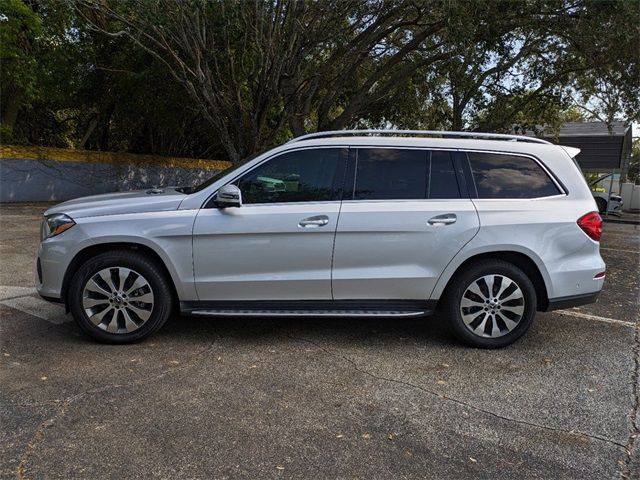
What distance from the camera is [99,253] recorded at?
4.29 meters

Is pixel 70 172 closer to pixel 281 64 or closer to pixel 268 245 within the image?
pixel 281 64

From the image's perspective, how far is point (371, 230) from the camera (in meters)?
4.27

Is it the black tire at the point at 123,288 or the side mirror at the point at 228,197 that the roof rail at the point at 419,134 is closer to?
the side mirror at the point at 228,197

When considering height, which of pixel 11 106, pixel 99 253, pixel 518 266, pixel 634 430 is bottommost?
pixel 634 430

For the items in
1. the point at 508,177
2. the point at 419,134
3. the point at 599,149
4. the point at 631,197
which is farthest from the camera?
the point at 631,197

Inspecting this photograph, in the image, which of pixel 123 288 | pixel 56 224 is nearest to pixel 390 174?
pixel 123 288

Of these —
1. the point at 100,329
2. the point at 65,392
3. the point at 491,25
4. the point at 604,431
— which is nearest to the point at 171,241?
the point at 100,329

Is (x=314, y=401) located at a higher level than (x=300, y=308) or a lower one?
lower

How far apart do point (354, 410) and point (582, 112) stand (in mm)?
42637

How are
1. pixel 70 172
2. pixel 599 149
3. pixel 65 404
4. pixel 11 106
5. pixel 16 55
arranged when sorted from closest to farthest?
pixel 65 404 → pixel 16 55 → pixel 11 106 → pixel 70 172 → pixel 599 149

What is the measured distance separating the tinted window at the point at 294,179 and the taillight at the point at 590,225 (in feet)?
7.03

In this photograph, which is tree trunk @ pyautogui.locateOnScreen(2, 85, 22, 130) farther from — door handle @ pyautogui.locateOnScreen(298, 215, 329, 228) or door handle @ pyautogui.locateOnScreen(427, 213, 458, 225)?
door handle @ pyautogui.locateOnScreen(427, 213, 458, 225)

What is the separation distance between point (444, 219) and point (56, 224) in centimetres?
330

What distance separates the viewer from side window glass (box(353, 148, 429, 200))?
4410 millimetres
